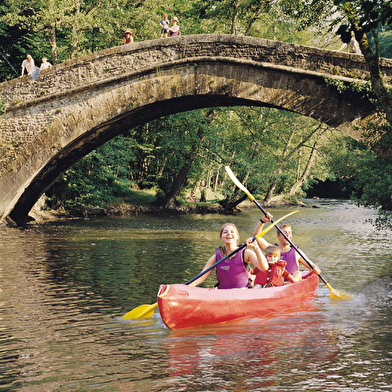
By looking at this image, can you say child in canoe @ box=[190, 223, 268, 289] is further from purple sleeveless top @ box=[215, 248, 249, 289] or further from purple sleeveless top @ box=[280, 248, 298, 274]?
purple sleeveless top @ box=[280, 248, 298, 274]

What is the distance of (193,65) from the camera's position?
477 inches

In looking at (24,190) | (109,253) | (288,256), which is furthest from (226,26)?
(288,256)

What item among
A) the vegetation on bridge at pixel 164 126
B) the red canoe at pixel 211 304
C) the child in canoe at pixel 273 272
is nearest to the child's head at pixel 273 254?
the child in canoe at pixel 273 272

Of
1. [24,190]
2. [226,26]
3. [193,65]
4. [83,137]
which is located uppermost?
[226,26]

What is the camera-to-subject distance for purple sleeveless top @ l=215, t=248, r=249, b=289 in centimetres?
574

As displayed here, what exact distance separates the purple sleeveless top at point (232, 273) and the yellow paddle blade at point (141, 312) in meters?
0.85

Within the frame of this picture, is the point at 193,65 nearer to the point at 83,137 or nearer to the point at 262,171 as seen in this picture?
the point at 83,137

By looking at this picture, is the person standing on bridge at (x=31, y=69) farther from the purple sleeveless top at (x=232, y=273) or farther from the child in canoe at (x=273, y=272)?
the purple sleeveless top at (x=232, y=273)

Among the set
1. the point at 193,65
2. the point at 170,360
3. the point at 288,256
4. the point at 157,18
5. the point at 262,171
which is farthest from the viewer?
the point at 262,171

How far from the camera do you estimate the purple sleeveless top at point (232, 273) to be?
18.8 feet

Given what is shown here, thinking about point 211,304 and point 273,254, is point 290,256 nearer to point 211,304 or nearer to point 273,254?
point 273,254

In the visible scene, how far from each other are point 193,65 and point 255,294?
7692 mm

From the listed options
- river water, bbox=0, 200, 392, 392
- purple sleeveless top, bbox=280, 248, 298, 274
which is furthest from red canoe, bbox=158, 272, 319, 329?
purple sleeveless top, bbox=280, 248, 298, 274

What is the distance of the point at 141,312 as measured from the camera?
5586 mm
